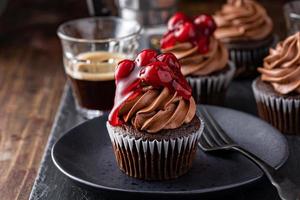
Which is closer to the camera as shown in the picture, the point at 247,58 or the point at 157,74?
the point at 157,74

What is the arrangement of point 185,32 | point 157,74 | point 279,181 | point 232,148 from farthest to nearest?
point 185,32
point 232,148
point 157,74
point 279,181

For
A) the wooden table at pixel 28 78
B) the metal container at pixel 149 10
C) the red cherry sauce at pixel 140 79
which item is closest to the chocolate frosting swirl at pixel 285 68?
the red cherry sauce at pixel 140 79

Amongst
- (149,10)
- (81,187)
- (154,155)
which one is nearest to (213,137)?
(154,155)

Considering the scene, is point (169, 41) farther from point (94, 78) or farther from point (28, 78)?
point (28, 78)

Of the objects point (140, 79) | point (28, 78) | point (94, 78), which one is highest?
point (140, 79)

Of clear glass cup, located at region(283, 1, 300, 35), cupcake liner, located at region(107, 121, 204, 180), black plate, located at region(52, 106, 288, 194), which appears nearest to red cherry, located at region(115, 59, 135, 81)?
cupcake liner, located at region(107, 121, 204, 180)

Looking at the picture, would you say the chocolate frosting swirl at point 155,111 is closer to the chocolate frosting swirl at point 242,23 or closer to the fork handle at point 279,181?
the fork handle at point 279,181

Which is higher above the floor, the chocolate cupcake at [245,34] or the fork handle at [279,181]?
the fork handle at [279,181]

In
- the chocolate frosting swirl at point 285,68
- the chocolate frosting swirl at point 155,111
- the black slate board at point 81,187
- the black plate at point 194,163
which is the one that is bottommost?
the black slate board at point 81,187

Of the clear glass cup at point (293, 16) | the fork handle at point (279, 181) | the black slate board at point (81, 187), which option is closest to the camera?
the fork handle at point (279, 181)
